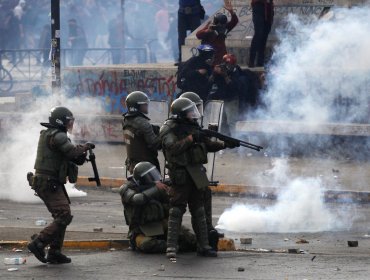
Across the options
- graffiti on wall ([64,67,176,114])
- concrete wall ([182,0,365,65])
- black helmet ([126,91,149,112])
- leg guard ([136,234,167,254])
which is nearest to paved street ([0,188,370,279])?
leg guard ([136,234,167,254])

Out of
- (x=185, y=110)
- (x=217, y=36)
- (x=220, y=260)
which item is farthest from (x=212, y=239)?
(x=217, y=36)

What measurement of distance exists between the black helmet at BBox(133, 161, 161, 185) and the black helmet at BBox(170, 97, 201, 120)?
593 mm

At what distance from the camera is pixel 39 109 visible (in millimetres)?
19844

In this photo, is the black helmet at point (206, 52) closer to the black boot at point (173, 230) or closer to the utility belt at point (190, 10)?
the utility belt at point (190, 10)

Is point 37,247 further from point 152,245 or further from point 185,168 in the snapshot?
point 185,168

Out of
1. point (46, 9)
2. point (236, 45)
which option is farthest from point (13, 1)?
point (236, 45)

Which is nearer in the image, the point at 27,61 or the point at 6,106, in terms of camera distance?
the point at 6,106

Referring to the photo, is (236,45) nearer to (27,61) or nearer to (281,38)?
(281,38)

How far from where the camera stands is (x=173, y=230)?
1147 centimetres

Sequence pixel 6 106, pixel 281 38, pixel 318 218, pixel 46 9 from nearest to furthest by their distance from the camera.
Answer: pixel 318 218 → pixel 281 38 → pixel 6 106 → pixel 46 9

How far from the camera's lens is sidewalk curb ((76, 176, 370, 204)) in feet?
53.2

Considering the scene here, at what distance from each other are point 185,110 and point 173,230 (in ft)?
3.57

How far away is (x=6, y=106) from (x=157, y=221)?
42.2 feet

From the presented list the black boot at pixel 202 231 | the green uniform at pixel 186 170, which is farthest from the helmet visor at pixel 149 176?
the black boot at pixel 202 231
